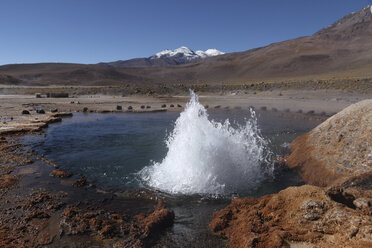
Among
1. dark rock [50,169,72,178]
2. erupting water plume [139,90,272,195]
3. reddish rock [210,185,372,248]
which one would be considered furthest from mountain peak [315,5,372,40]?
dark rock [50,169,72,178]

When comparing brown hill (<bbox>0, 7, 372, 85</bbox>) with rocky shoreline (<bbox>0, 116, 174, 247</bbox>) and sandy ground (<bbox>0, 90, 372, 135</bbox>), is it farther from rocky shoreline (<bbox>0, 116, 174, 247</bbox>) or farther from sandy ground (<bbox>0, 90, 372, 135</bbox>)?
rocky shoreline (<bbox>0, 116, 174, 247</bbox>)

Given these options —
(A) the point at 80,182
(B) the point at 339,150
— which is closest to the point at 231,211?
(B) the point at 339,150

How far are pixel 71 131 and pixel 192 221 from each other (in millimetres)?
8993

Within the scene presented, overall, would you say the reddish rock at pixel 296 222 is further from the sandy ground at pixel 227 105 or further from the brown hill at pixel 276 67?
the brown hill at pixel 276 67

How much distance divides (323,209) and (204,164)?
9.05 ft

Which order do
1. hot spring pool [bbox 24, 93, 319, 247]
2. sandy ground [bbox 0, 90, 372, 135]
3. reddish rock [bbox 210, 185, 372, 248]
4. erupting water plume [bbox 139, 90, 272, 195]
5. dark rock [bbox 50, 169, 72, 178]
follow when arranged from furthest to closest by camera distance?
1. sandy ground [bbox 0, 90, 372, 135]
2. dark rock [bbox 50, 169, 72, 178]
3. erupting water plume [bbox 139, 90, 272, 195]
4. hot spring pool [bbox 24, 93, 319, 247]
5. reddish rock [bbox 210, 185, 372, 248]

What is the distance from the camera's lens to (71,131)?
36.2ft

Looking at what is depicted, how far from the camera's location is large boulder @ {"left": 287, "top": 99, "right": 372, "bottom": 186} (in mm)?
4527

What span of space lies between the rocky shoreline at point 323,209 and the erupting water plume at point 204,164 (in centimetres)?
119

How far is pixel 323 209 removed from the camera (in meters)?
2.98

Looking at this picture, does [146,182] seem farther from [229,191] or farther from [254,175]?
[254,175]

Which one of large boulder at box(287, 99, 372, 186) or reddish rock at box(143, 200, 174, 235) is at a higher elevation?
large boulder at box(287, 99, 372, 186)

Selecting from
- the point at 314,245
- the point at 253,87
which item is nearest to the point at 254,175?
the point at 314,245

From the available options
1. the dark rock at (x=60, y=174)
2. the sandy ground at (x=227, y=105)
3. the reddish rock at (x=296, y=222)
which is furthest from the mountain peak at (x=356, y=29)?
the dark rock at (x=60, y=174)
